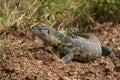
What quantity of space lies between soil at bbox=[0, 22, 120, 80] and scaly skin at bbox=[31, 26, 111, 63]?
0.10 metres

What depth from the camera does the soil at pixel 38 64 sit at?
21.4 feet

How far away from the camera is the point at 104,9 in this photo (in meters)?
9.86

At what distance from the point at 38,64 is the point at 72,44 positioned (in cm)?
101

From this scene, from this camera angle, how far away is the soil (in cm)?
653

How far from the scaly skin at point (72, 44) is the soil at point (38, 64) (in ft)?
0.33

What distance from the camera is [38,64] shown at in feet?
22.4

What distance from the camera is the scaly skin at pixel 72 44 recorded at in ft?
24.3

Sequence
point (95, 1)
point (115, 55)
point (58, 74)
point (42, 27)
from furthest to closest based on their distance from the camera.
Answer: point (95, 1)
point (115, 55)
point (42, 27)
point (58, 74)

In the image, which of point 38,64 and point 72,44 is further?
point 72,44

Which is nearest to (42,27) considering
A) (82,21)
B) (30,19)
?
(30,19)

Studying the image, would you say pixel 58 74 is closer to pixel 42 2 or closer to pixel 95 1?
pixel 42 2

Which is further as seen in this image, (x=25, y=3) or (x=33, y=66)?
(x=25, y=3)

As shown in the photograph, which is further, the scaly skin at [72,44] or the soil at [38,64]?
the scaly skin at [72,44]

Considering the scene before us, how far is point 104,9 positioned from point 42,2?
1.99 meters
